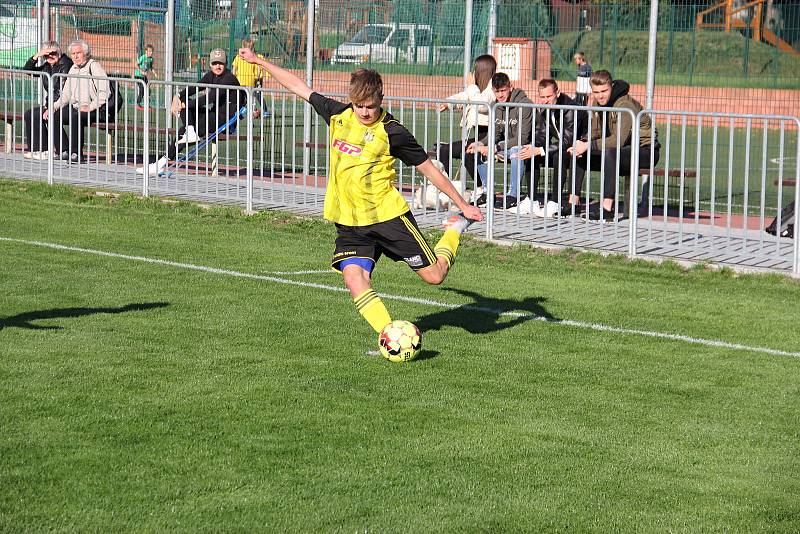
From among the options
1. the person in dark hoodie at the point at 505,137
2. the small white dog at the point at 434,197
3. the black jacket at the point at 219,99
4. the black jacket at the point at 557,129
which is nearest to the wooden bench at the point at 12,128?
the black jacket at the point at 219,99

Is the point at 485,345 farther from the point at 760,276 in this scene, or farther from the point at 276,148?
the point at 276,148

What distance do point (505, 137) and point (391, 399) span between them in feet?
21.8

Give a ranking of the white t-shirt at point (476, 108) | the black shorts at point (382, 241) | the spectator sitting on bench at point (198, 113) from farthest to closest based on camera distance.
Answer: the spectator sitting on bench at point (198, 113) → the white t-shirt at point (476, 108) → the black shorts at point (382, 241)

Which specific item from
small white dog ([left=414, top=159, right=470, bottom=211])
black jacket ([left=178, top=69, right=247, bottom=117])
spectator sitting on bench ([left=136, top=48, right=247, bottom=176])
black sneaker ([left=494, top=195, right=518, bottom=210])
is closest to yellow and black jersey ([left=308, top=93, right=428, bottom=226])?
black sneaker ([left=494, top=195, right=518, bottom=210])

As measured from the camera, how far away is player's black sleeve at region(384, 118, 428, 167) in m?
7.96

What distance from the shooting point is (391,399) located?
6941 millimetres

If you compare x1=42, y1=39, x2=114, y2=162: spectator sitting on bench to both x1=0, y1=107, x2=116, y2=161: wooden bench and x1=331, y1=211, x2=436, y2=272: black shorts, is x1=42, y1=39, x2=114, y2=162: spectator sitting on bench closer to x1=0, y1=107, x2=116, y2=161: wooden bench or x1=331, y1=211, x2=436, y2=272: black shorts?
x1=0, y1=107, x2=116, y2=161: wooden bench

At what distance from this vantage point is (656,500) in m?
5.45

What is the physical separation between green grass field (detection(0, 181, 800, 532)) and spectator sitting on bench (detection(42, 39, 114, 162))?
189 inches

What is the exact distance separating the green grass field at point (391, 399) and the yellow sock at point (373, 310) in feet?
0.75

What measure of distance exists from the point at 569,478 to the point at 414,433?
3.00 ft

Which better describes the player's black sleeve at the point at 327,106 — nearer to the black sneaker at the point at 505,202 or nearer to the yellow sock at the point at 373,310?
the yellow sock at the point at 373,310

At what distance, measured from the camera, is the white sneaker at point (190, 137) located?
51.3ft

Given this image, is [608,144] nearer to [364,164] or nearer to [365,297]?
[364,164]
